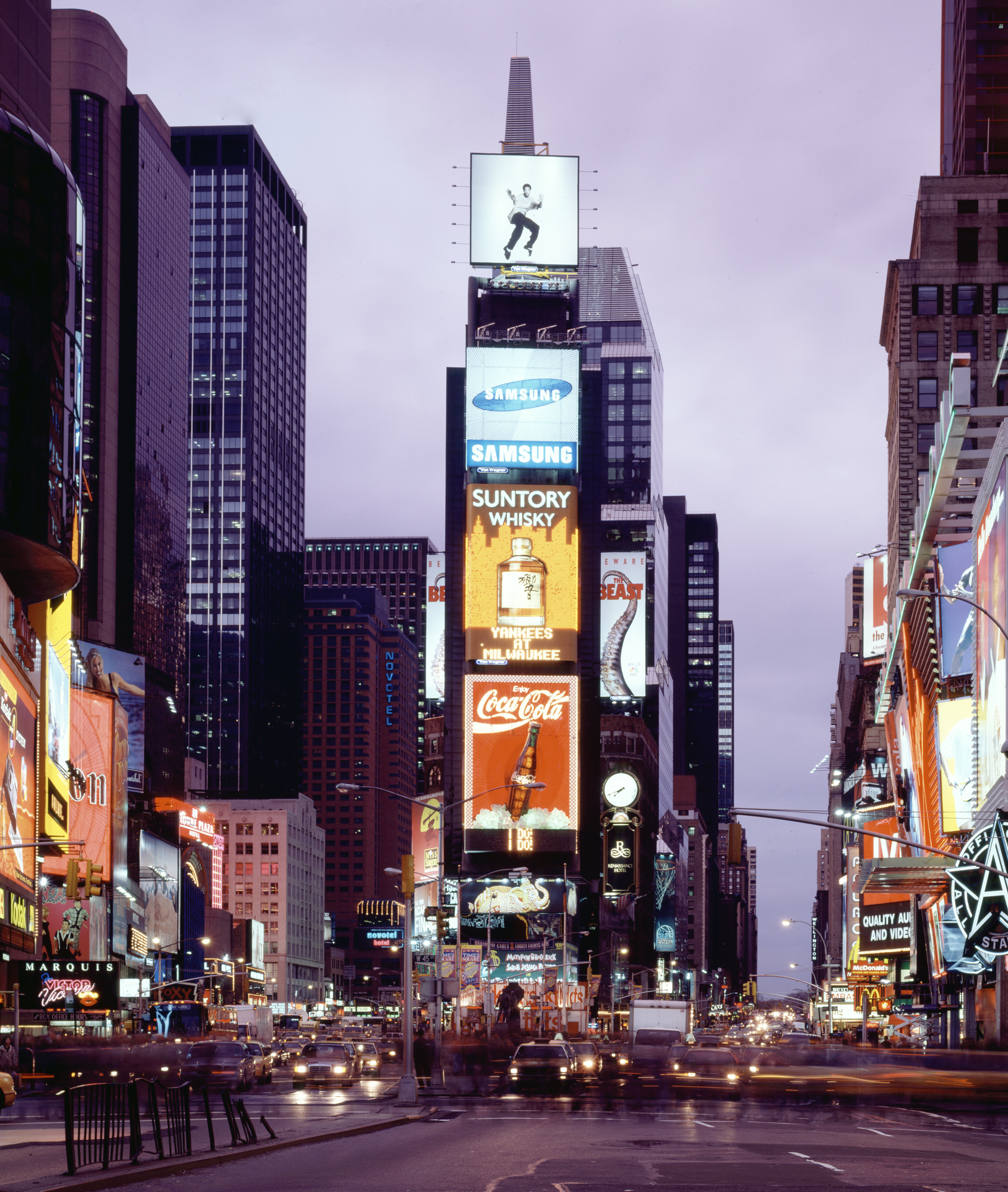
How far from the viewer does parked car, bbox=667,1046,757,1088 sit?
4919cm

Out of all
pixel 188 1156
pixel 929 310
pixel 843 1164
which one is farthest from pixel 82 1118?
pixel 929 310

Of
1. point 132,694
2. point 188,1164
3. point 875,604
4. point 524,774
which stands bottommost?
point 188,1164

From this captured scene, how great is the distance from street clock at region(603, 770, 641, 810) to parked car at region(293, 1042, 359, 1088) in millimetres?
112210

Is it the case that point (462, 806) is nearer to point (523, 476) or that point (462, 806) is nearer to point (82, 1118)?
point (523, 476)

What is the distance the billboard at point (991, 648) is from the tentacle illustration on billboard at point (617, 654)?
320 ft

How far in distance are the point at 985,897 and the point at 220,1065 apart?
2792 cm

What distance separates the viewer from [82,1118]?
82.1 feet

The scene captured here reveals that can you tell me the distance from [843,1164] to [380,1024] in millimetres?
115485

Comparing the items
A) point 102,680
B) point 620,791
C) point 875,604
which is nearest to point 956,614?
point 102,680

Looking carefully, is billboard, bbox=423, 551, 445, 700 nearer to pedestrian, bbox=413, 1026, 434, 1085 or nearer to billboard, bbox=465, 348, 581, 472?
billboard, bbox=465, 348, 581, 472

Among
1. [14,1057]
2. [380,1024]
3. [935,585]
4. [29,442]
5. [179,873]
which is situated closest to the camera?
[14,1057]

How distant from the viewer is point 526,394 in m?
140

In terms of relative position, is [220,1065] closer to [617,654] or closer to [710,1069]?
[710,1069]

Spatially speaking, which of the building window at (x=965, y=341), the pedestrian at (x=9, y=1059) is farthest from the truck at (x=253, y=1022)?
the building window at (x=965, y=341)
